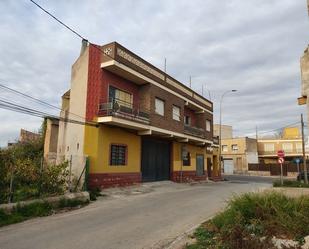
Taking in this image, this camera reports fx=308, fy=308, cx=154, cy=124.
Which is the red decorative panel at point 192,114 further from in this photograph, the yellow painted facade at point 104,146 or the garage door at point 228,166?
the garage door at point 228,166

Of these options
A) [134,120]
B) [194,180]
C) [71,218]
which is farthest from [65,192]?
[194,180]

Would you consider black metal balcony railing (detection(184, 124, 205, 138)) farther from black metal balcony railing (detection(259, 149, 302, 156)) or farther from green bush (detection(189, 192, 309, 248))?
black metal balcony railing (detection(259, 149, 302, 156))

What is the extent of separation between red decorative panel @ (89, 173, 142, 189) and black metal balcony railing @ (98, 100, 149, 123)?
377 cm

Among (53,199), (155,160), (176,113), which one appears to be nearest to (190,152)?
(176,113)

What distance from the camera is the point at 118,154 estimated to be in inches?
803

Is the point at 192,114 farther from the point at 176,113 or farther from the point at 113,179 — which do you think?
the point at 113,179

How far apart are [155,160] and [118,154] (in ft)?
17.7

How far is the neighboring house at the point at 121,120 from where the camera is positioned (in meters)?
18.9

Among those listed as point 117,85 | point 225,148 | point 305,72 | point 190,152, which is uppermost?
point 117,85

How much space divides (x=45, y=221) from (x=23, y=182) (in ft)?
9.34

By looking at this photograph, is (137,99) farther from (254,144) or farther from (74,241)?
(254,144)

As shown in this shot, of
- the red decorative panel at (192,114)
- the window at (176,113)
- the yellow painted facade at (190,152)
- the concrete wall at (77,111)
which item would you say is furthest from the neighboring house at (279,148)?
the concrete wall at (77,111)

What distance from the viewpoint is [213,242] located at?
6.84m

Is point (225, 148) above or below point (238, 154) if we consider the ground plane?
above
